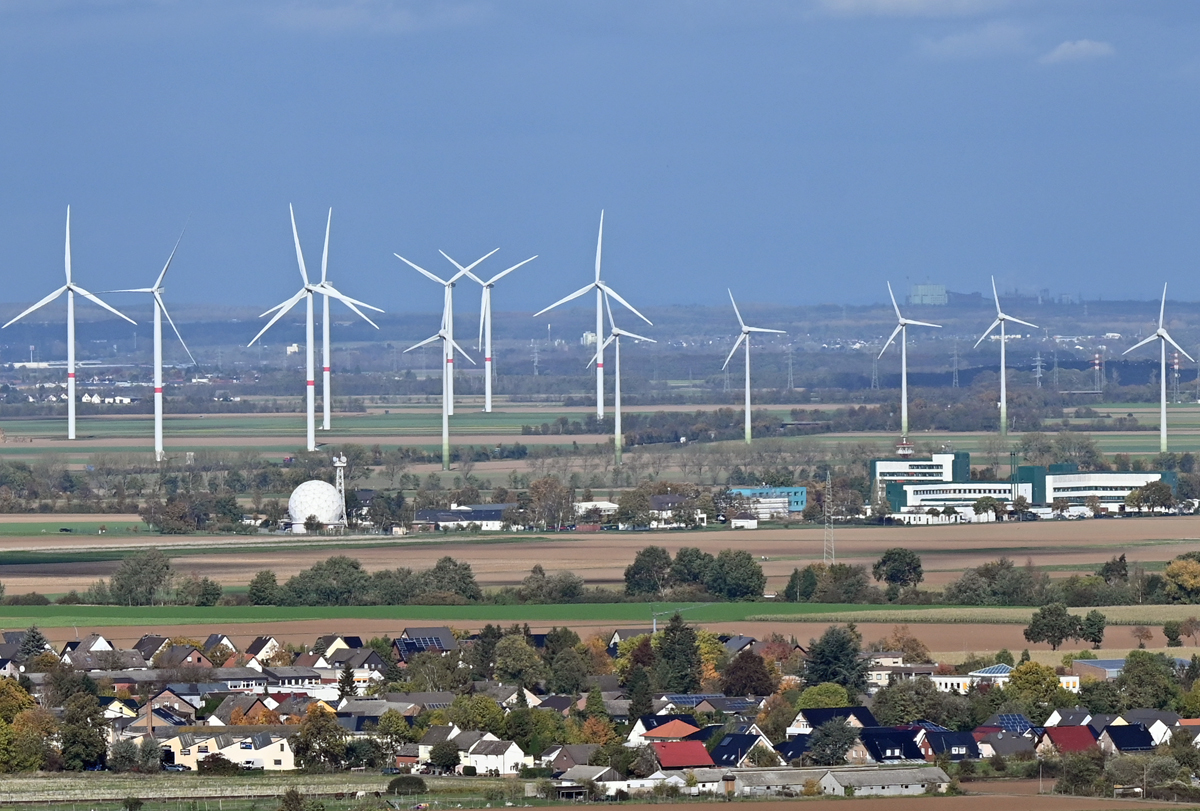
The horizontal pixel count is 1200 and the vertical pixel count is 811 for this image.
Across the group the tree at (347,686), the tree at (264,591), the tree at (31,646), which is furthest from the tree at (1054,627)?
the tree at (31,646)

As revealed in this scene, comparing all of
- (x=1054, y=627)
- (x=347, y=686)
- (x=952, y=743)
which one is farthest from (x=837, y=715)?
(x=1054, y=627)

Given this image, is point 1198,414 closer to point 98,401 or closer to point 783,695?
point 98,401

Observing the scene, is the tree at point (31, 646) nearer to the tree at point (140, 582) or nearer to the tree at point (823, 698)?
the tree at point (140, 582)

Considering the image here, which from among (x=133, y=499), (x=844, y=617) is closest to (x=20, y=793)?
(x=844, y=617)

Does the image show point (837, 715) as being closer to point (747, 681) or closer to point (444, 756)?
point (747, 681)

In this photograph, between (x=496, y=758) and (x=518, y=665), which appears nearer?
(x=496, y=758)
